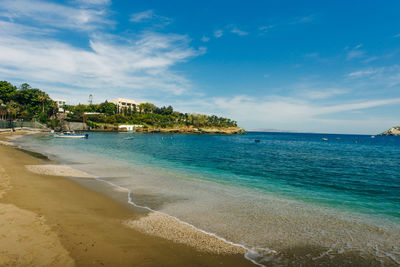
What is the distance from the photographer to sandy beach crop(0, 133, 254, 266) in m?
6.03

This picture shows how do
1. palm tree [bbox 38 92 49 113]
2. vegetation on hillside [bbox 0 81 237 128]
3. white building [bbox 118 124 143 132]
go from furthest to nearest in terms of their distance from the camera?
1. white building [bbox 118 124 143 132]
2. palm tree [bbox 38 92 49 113]
3. vegetation on hillside [bbox 0 81 237 128]

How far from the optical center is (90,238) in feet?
23.7

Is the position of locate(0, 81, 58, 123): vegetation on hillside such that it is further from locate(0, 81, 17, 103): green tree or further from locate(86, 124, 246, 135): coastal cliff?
locate(86, 124, 246, 135): coastal cliff

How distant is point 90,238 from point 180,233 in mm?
3194

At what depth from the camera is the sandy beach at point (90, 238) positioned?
19.8 feet

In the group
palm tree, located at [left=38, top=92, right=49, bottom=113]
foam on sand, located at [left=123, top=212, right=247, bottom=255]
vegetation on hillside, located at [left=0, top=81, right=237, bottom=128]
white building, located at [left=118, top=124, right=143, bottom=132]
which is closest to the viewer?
foam on sand, located at [left=123, top=212, right=247, bottom=255]

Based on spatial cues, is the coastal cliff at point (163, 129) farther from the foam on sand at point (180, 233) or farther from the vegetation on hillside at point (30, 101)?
the foam on sand at point (180, 233)

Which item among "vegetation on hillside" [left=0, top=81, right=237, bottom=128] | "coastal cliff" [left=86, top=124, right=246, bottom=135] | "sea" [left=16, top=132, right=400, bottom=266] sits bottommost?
"sea" [left=16, top=132, right=400, bottom=266]

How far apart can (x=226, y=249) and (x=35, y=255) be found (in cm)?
575

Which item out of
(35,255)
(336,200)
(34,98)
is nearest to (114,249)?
(35,255)

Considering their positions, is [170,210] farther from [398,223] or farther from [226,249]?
[398,223]

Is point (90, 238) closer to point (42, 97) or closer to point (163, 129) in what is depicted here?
point (42, 97)

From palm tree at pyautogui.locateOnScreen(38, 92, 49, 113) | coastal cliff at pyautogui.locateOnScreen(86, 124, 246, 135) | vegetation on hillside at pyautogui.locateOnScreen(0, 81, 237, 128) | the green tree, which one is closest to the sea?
vegetation on hillside at pyautogui.locateOnScreen(0, 81, 237, 128)

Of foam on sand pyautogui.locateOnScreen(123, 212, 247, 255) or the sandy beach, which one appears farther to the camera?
foam on sand pyautogui.locateOnScreen(123, 212, 247, 255)
